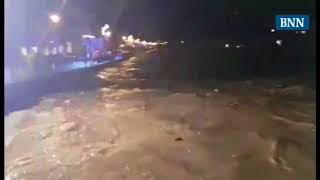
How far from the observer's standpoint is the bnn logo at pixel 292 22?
1.24 meters

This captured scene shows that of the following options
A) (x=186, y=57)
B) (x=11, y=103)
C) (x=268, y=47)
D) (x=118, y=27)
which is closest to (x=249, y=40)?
(x=268, y=47)

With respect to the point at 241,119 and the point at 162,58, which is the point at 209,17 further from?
the point at 241,119

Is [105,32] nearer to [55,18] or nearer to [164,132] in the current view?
[55,18]

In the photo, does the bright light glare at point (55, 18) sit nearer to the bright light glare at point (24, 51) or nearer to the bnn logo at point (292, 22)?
the bright light glare at point (24, 51)

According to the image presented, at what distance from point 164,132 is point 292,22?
1.46 feet

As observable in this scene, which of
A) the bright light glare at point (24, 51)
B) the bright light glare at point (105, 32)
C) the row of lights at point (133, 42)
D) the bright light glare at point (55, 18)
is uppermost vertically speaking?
the bright light glare at point (55, 18)

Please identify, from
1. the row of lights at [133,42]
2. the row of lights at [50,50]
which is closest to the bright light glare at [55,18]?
the row of lights at [50,50]

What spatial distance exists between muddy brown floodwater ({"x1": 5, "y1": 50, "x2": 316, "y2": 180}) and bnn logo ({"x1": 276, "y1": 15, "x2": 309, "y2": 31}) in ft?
0.52

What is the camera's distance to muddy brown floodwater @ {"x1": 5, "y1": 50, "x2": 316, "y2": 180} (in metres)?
1.23

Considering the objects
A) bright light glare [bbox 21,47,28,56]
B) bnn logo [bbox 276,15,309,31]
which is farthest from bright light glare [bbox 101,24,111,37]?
bnn logo [bbox 276,15,309,31]

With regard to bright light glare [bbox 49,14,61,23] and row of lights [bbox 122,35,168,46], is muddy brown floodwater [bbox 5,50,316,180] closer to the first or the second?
row of lights [bbox 122,35,168,46]

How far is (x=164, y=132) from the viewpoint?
4.08ft

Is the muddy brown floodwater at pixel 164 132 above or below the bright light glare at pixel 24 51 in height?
below

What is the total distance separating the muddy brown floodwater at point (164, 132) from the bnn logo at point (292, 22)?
0.16m
